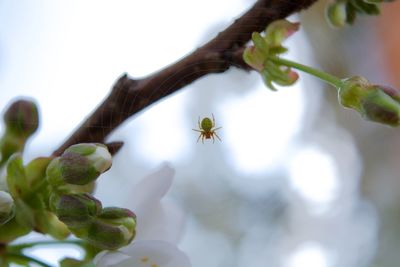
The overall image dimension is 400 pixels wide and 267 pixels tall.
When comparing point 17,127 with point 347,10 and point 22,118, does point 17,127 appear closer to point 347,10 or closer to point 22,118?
point 22,118

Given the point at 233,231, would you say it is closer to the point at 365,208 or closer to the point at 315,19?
the point at 315,19

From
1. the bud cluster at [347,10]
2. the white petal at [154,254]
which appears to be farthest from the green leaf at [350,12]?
the white petal at [154,254]

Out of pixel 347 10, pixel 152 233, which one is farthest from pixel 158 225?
pixel 347 10

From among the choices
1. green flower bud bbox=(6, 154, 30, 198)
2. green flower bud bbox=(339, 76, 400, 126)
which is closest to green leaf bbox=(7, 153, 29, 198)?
green flower bud bbox=(6, 154, 30, 198)

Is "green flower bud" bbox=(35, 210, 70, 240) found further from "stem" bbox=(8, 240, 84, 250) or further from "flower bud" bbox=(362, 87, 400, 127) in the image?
"flower bud" bbox=(362, 87, 400, 127)

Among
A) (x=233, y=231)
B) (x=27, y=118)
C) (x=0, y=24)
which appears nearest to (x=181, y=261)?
(x=27, y=118)
